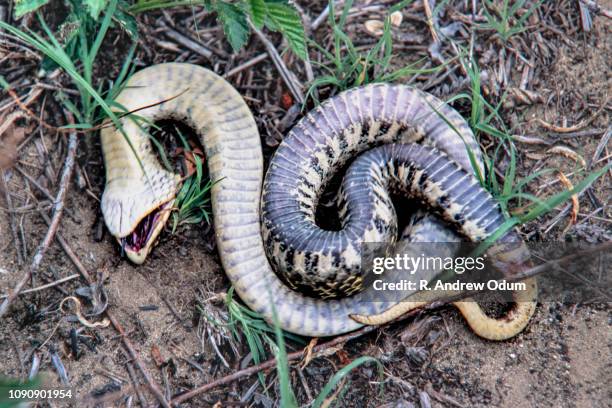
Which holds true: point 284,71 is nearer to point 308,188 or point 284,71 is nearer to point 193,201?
point 308,188

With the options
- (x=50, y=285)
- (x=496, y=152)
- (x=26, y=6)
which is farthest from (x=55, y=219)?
(x=496, y=152)

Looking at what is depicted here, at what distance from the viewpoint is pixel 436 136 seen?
3945 mm

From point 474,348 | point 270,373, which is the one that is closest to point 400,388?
point 474,348

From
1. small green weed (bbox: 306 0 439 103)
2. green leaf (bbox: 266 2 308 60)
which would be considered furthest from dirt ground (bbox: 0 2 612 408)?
green leaf (bbox: 266 2 308 60)

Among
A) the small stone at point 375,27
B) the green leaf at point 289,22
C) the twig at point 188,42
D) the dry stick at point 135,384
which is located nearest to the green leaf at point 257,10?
the green leaf at point 289,22

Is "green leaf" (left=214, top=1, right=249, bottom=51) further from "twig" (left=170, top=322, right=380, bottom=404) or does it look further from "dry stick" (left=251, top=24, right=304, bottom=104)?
"twig" (left=170, top=322, right=380, bottom=404)

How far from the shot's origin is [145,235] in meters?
3.80

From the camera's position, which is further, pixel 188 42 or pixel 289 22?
pixel 188 42

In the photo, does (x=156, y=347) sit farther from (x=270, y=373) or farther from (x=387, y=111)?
(x=387, y=111)

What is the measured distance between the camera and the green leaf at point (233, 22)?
3504mm

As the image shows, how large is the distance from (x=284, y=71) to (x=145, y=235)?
4.72 feet

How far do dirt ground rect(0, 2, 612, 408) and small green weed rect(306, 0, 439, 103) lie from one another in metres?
0.28

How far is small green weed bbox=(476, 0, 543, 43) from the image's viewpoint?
4014 millimetres

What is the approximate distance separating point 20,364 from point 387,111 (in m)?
2.64
